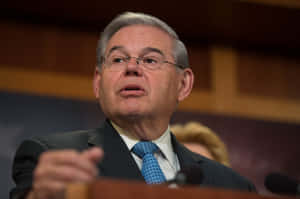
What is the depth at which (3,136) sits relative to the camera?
3521 millimetres

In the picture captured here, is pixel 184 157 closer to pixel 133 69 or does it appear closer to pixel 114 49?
pixel 133 69

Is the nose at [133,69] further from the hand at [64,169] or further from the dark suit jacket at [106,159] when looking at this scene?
the hand at [64,169]

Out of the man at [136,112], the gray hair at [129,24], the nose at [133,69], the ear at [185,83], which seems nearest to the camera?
the man at [136,112]

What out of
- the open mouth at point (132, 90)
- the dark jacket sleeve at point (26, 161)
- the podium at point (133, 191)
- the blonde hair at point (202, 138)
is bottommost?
the blonde hair at point (202, 138)

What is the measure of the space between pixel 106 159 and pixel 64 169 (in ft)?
1.91

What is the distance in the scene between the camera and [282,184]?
60.0 inches

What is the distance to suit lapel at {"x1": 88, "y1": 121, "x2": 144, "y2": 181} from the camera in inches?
67.4

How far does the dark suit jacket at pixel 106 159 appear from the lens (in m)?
1.62

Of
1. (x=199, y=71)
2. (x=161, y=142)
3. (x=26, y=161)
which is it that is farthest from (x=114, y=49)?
(x=199, y=71)

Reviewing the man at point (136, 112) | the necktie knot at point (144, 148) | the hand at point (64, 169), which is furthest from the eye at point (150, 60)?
the hand at point (64, 169)

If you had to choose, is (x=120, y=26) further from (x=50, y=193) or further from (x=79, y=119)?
(x=79, y=119)

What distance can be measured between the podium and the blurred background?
246 cm

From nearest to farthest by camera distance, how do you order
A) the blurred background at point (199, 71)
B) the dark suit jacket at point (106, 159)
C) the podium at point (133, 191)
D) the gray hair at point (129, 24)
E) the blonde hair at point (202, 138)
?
1. the podium at point (133, 191)
2. the dark suit jacket at point (106, 159)
3. the gray hair at point (129, 24)
4. the blonde hair at point (202, 138)
5. the blurred background at point (199, 71)

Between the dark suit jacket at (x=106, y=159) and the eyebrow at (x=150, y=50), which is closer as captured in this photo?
the dark suit jacket at (x=106, y=159)
